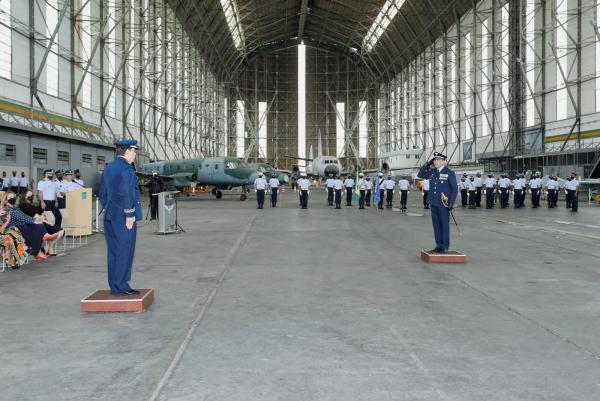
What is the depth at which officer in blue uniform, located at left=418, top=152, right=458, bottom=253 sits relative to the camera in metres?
8.15

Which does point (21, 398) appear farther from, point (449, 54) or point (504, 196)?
point (449, 54)

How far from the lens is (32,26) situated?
852 inches

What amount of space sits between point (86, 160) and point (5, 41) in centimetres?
679

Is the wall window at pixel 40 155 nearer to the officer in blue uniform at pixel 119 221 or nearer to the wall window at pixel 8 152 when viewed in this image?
the wall window at pixel 8 152

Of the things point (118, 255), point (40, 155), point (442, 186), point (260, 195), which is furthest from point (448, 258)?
point (40, 155)

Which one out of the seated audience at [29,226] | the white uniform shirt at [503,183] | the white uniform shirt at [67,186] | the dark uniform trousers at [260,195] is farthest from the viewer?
the white uniform shirt at [503,183]

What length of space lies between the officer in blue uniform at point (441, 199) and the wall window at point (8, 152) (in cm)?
1599

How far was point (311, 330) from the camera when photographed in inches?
170

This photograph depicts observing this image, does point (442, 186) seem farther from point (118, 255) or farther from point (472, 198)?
point (472, 198)

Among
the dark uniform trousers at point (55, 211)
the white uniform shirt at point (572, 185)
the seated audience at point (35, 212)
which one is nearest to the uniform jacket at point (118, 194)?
the seated audience at point (35, 212)

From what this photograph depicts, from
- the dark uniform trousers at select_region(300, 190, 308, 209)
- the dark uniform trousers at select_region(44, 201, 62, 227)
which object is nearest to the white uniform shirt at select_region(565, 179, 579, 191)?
the dark uniform trousers at select_region(300, 190, 308, 209)

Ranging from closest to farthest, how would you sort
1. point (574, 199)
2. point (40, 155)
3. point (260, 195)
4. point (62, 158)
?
point (574, 199) < point (40, 155) < point (260, 195) < point (62, 158)

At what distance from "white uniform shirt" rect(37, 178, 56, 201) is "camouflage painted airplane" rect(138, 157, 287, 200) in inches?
553

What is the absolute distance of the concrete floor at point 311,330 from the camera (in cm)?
313
